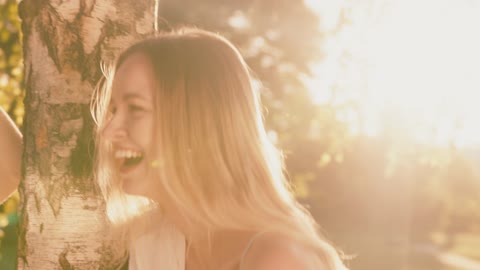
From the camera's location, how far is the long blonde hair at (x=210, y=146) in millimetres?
2611

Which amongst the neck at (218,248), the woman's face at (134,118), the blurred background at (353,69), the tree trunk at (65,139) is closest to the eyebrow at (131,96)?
the woman's face at (134,118)

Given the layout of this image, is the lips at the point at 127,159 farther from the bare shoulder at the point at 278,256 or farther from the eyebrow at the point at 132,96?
the bare shoulder at the point at 278,256

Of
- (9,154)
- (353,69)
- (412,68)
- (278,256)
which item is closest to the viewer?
(278,256)

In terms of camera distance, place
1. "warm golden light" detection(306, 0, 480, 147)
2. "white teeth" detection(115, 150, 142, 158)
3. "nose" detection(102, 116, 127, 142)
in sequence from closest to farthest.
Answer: "nose" detection(102, 116, 127, 142) < "white teeth" detection(115, 150, 142, 158) < "warm golden light" detection(306, 0, 480, 147)

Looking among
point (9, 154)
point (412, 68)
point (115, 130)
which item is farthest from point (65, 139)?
point (412, 68)

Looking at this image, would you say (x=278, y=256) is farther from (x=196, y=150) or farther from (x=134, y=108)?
(x=134, y=108)

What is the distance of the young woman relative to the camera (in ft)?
8.57

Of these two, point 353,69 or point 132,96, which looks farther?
point 353,69

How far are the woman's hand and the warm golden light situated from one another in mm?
3211

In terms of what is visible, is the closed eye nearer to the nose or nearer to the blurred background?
the nose

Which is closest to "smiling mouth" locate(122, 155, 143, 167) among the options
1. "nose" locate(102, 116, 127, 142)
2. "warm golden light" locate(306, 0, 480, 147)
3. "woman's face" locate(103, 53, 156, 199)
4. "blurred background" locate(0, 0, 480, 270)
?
"woman's face" locate(103, 53, 156, 199)

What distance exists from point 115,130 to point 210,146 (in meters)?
0.31

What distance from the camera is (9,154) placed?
298 centimetres

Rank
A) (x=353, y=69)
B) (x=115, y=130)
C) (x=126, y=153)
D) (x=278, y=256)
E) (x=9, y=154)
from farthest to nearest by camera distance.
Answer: (x=353, y=69), (x=9, y=154), (x=126, y=153), (x=115, y=130), (x=278, y=256)
